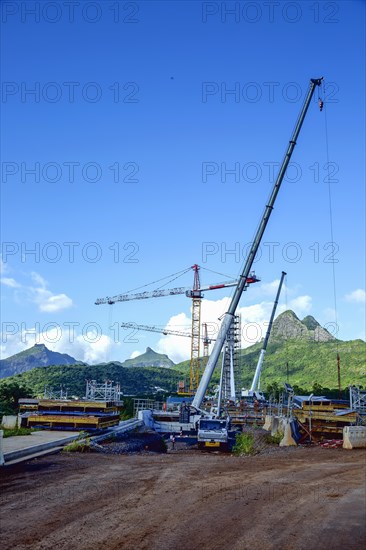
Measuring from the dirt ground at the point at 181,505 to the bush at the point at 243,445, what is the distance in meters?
6.27

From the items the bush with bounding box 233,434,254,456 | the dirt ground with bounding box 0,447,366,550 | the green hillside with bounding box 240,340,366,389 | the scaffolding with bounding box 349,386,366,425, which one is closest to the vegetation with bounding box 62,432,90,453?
the dirt ground with bounding box 0,447,366,550

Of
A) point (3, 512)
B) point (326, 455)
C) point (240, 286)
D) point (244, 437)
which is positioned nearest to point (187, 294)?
point (240, 286)

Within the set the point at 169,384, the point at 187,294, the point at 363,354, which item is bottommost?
the point at 169,384

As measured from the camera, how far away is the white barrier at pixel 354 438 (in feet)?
74.2

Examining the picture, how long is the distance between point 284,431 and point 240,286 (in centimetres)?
1451

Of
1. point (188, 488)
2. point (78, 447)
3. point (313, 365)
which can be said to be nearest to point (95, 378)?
point (313, 365)

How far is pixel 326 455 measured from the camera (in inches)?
802

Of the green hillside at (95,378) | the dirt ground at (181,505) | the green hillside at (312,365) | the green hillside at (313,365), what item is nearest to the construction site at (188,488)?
the dirt ground at (181,505)

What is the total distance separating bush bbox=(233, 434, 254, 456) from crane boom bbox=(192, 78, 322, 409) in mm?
9562

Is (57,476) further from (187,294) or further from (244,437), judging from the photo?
(187,294)

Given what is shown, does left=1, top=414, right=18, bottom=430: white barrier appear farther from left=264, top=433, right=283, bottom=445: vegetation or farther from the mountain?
the mountain

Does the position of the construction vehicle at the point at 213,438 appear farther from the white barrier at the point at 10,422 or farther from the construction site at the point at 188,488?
the white barrier at the point at 10,422

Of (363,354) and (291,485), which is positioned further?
(363,354)

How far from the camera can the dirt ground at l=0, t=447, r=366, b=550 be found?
29.8 feet
